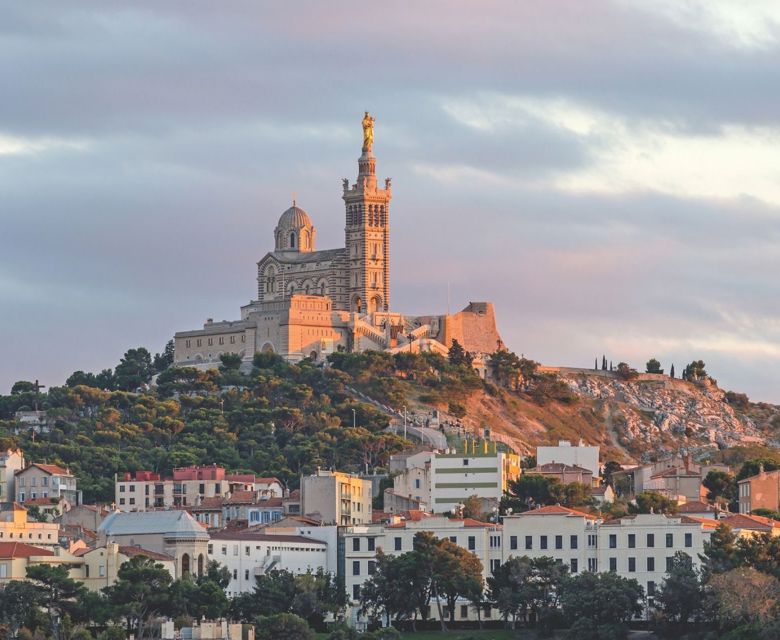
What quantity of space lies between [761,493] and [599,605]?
32.4 metres

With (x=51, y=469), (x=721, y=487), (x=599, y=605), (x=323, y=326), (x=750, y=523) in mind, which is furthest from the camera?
(x=323, y=326)

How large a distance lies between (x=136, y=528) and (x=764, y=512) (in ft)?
116

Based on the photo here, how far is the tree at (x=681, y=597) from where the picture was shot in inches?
4405

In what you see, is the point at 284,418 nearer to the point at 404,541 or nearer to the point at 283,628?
the point at 404,541

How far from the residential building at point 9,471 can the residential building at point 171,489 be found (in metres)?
6.48

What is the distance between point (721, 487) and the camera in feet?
484

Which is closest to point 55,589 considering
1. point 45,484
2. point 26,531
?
point 26,531

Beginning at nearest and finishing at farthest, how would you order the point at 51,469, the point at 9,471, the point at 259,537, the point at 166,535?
the point at 166,535, the point at 259,537, the point at 51,469, the point at 9,471

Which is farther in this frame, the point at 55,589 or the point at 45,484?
the point at 45,484

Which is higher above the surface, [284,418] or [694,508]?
[284,418]

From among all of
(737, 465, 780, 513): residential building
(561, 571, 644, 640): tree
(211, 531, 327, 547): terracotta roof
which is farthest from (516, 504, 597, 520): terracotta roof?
(737, 465, 780, 513): residential building

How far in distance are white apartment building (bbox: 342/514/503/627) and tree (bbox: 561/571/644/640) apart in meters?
10.1

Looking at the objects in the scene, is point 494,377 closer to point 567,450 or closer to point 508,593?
point 567,450

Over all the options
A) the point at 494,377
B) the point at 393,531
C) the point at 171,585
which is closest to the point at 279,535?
the point at 393,531
